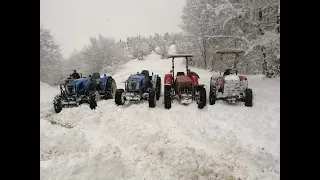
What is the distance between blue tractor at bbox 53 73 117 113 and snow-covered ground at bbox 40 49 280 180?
44 centimetres

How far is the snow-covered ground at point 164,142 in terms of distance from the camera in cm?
516

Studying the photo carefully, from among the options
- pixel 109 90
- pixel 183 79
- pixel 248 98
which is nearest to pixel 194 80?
pixel 183 79

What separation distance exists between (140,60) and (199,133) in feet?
72.4

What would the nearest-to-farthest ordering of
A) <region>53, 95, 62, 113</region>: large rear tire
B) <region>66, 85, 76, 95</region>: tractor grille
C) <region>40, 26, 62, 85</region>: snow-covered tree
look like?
<region>53, 95, 62, 113</region>: large rear tire, <region>66, 85, 76, 95</region>: tractor grille, <region>40, 26, 62, 85</region>: snow-covered tree

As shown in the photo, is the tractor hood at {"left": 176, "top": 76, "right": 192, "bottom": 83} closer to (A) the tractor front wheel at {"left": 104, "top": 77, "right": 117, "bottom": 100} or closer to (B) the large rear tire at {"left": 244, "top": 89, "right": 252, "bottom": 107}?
(B) the large rear tire at {"left": 244, "top": 89, "right": 252, "bottom": 107}

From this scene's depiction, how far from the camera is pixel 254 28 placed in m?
Answer: 13.0

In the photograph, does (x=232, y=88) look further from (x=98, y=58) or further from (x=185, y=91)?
(x=98, y=58)

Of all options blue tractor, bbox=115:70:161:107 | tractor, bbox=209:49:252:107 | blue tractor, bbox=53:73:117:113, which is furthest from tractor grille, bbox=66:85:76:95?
tractor, bbox=209:49:252:107

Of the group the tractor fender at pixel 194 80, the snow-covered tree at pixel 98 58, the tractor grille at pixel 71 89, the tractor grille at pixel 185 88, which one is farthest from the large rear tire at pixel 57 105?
the snow-covered tree at pixel 98 58

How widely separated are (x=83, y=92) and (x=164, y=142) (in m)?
5.70

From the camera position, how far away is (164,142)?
640 cm

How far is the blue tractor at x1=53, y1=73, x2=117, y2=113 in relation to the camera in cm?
1022
